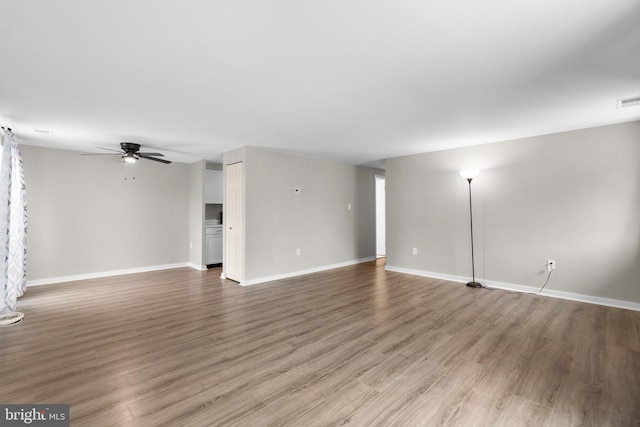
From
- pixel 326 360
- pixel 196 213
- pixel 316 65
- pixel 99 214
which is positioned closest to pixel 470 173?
pixel 316 65

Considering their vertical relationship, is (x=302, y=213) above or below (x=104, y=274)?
above

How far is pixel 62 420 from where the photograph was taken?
5.53 ft

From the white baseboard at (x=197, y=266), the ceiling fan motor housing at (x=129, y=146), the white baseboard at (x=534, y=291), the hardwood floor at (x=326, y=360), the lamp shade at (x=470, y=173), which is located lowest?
the hardwood floor at (x=326, y=360)

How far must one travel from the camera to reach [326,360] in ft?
7.75

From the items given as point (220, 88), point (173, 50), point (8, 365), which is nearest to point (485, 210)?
point (220, 88)

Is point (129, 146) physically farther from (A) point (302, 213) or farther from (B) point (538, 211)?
(B) point (538, 211)

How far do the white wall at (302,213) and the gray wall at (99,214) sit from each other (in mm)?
2106

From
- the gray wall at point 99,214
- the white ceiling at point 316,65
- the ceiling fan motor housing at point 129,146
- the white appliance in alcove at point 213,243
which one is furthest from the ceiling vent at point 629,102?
the gray wall at point 99,214

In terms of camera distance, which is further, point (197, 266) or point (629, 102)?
point (197, 266)

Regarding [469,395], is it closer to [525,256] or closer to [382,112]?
[382,112]

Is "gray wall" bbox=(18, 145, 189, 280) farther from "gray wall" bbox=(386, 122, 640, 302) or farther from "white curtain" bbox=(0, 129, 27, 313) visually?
"gray wall" bbox=(386, 122, 640, 302)

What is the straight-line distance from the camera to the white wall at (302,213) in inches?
196

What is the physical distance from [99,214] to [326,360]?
5.39 m

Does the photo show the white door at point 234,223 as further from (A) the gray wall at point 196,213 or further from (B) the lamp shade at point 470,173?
(B) the lamp shade at point 470,173
